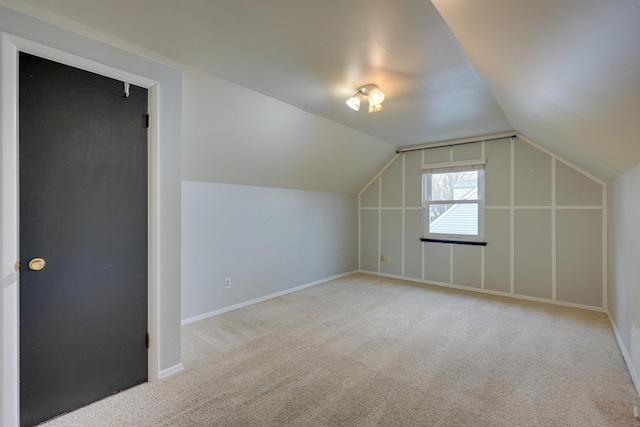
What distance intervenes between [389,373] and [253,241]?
2.37 meters

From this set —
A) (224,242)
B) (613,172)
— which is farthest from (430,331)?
(224,242)

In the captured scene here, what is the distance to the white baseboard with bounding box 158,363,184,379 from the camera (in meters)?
2.13

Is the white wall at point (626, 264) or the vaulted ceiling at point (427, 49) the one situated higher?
the vaulted ceiling at point (427, 49)

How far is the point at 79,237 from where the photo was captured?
1809mm

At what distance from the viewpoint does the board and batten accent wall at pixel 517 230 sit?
3.63 metres

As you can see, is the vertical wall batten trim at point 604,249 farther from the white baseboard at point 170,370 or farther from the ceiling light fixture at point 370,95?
the white baseboard at point 170,370

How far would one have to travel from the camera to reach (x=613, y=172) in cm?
271

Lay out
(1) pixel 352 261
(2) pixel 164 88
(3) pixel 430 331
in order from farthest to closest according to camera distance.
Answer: (1) pixel 352 261 < (3) pixel 430 331 < (2) pixel 164 88

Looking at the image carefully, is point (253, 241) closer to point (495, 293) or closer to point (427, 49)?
point (427, 49)

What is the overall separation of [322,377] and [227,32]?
94.8 inches

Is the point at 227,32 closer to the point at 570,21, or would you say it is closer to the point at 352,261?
the point at 570,21

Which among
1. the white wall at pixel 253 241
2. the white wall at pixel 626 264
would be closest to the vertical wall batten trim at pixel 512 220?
the white wall at pixel 626 264

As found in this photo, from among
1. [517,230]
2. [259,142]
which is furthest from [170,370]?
[517,230]

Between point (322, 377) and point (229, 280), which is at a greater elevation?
point (229, 280)
